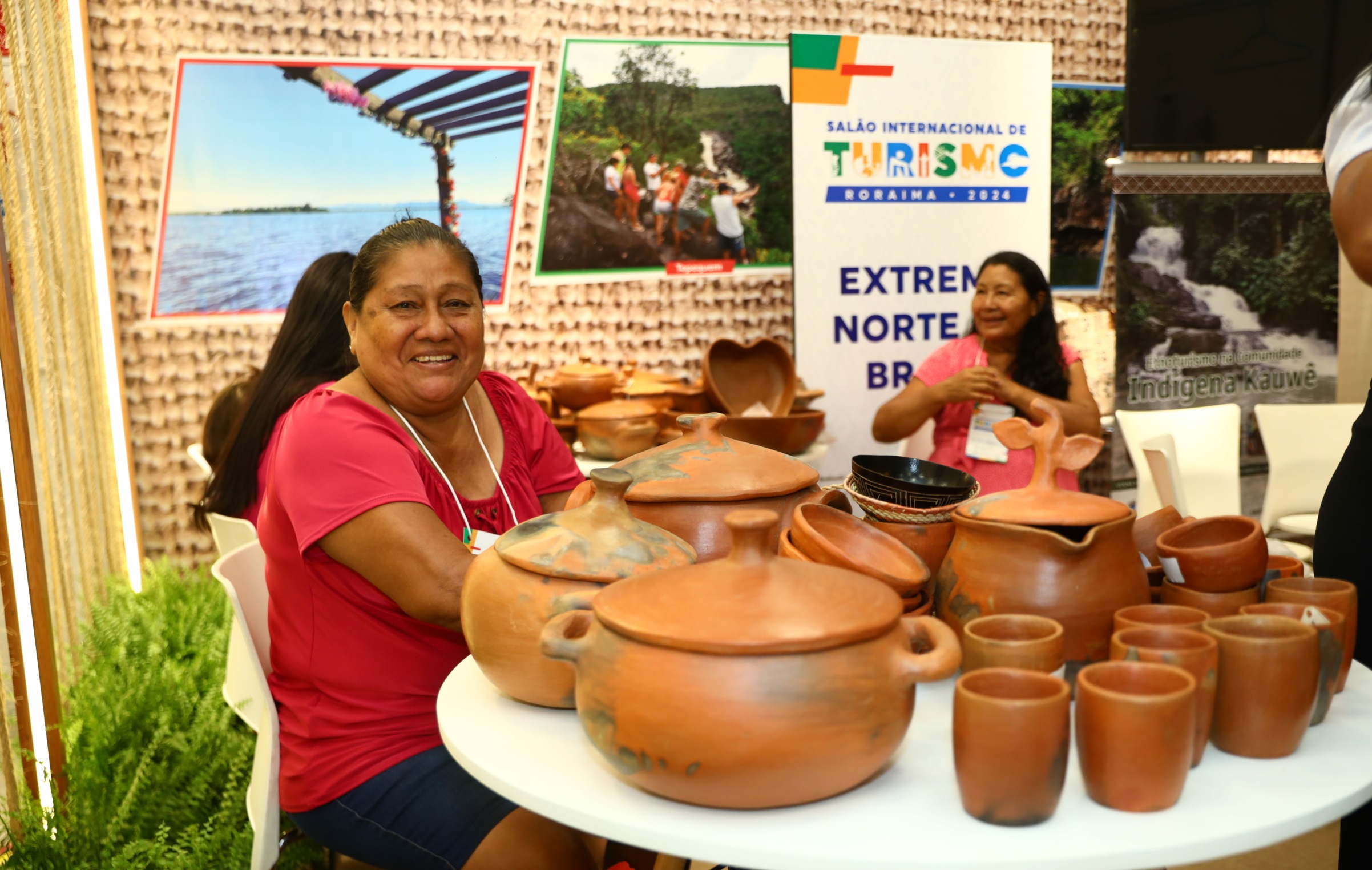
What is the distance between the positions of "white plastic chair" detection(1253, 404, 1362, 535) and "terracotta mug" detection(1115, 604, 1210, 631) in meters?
3.41

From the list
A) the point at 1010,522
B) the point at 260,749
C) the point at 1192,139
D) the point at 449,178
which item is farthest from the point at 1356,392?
the point at 260,749

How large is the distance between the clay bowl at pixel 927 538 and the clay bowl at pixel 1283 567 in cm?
40

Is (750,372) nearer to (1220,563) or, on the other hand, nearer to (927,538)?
(927,538)

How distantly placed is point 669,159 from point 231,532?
268cm

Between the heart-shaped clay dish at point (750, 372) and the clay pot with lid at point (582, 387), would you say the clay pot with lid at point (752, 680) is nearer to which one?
the clay pot with lid at point (582, 387)

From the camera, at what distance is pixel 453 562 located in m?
1.58

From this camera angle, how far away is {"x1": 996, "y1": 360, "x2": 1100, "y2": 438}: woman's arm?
3.38m

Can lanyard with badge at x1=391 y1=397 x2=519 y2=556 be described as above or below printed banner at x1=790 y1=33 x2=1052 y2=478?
below

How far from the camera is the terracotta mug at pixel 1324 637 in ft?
3.75


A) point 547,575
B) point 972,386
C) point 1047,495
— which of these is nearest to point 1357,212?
point 1047,495

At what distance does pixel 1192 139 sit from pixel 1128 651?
4.38 m

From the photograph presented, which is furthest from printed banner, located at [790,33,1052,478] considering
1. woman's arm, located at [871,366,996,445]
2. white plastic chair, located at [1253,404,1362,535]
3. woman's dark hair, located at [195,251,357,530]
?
woman's dark hair, located at [195,251,357,530]

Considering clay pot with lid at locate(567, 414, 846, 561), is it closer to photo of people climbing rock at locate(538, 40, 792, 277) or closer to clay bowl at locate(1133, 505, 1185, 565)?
clay bowl at locate(1133, 505, 1185, 565)

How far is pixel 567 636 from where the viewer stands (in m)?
1.18
